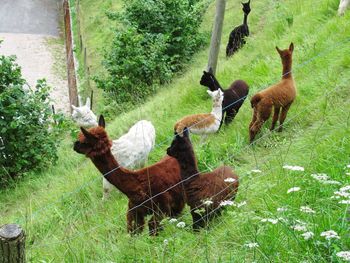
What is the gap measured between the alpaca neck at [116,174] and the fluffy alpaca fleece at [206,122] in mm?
1899

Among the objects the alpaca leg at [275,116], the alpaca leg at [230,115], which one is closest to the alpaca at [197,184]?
the alpaca leg at [275,116]

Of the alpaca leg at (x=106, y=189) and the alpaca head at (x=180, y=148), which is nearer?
the alpaca head at (x=180, y=148)

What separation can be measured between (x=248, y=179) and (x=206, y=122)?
6.17ft

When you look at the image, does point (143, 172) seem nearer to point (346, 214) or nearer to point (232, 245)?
point (232, 245)

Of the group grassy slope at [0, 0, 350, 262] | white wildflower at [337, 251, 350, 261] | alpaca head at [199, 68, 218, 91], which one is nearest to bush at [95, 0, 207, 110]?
grassy slope at [0, 0, 350, 262]

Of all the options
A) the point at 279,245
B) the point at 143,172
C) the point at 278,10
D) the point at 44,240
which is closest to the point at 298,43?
the point at 278,10

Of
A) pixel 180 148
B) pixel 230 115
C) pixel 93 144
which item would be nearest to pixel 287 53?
pixel 230 115

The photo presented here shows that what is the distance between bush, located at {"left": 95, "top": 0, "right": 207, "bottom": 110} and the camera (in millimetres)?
13602

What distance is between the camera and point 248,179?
5.58 m

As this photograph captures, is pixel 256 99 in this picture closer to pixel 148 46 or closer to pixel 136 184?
pixel 136 184

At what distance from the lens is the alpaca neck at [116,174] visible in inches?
214

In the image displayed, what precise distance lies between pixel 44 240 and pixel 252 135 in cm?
297

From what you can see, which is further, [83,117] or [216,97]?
[83,117]

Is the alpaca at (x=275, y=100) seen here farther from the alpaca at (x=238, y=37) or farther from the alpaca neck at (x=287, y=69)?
the alpaca at (x=238, y=37)
